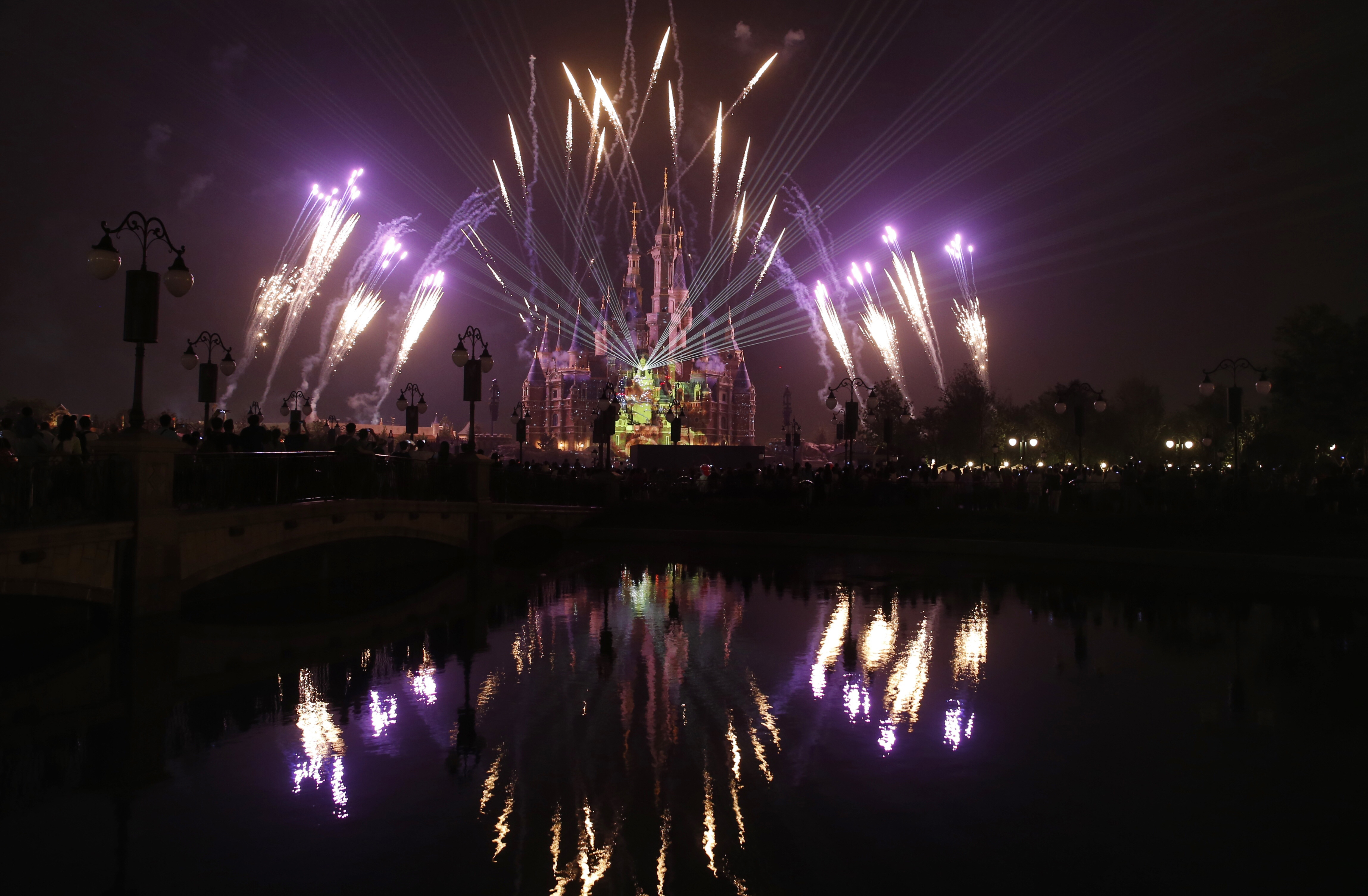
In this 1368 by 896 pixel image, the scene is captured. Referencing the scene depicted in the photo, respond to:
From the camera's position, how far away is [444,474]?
2230cm

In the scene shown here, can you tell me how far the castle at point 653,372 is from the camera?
114 metres

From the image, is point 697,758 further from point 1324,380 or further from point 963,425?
point 963,425

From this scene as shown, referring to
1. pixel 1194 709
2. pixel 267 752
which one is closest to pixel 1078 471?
pixel 1194 709

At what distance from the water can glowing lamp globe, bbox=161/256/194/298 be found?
5.04 m

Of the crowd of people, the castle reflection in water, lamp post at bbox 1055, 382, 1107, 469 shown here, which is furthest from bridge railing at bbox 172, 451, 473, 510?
lamp post at bbox 1055, 382, 1107, 469

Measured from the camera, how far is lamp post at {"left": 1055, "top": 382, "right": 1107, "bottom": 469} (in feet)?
98.6

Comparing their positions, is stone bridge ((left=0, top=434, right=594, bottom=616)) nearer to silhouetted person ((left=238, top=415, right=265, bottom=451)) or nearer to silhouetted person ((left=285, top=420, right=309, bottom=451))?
silhouetted person ((left=238, top=415, right=265, bottom=451))

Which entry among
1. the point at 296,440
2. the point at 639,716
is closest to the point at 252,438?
the point at 296,440

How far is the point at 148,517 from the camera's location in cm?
1309

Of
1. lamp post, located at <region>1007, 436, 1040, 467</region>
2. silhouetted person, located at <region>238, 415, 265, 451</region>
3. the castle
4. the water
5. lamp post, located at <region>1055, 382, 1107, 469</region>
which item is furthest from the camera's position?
the castle

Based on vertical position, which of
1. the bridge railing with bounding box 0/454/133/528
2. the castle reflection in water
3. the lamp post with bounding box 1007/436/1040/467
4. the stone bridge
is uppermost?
the lamp post with bounding box 1007/436/1040/467

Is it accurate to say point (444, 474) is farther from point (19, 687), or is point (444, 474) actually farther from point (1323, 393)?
point (1323, 393)

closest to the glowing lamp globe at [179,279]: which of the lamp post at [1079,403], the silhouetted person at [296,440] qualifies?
the silhouetted person at [296,440]

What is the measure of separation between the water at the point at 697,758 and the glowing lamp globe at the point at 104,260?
5.14m
